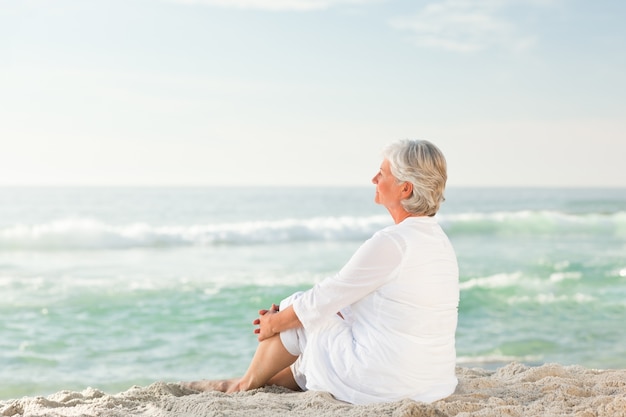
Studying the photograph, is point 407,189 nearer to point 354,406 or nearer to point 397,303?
point 397,303

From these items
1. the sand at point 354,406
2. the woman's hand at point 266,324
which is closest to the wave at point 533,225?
the sand at point 354,406

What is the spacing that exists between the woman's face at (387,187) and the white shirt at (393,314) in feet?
0.36

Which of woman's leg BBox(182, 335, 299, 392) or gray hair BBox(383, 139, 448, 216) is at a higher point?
gray hair BBox(383, 139, 448, 216)

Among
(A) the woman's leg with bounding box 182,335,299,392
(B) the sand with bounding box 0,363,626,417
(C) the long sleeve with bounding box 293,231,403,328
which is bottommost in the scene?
(B) the sand with bounding box 0,363,626,417

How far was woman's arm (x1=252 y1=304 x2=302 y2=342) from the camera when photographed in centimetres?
317

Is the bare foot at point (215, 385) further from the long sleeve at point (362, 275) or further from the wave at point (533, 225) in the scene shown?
the wave at point (533, 225)

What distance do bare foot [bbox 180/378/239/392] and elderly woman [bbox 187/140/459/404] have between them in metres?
0.61

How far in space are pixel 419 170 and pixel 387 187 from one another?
0.17 m

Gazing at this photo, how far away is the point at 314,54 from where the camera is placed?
71.7 feet

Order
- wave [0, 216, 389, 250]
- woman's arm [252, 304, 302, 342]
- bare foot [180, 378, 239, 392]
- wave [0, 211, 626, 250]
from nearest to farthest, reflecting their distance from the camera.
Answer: woman's arm [252, 304, 302, 342] → bare foot [180, 378, 239, 392] → wave [0, 216, 389, 250] → wave [0, 211, 626, 250]

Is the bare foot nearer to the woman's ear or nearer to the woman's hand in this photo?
the woman's hand

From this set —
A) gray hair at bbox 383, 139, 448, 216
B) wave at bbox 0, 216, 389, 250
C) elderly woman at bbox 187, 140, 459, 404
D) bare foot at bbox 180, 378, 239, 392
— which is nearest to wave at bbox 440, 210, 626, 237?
wave at bbox 0, 216, 389, 250

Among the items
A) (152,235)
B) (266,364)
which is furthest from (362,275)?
(152,235)

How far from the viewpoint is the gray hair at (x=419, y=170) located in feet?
9.46
